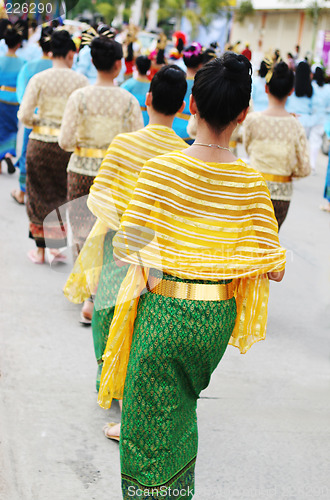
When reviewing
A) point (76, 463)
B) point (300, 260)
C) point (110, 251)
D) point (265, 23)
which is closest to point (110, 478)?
point (76, 463)

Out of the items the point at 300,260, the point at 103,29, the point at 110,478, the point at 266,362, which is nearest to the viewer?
the point at 110,478

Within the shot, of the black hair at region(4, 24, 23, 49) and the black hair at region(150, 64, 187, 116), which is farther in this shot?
the black hair at region(4, 24, 23, 49)

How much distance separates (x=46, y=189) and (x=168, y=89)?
99.0 inches

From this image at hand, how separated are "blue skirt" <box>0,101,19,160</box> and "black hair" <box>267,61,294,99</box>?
4.19 metres

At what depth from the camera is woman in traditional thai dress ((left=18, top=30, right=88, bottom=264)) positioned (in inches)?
196

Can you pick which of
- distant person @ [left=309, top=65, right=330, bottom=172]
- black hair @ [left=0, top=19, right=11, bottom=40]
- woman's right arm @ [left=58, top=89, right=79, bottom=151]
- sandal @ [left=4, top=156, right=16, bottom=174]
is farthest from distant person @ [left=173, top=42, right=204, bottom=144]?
distant person @ [left=309, top=65, right=330, bottom=172]

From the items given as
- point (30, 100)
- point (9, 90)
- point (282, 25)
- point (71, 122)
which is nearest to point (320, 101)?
point (9, 90)

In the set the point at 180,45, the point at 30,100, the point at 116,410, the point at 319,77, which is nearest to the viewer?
the point at 116,410

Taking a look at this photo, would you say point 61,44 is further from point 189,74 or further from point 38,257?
point 189,74

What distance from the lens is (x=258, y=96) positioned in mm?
10234

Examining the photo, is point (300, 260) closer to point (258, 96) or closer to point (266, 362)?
point (266, 362)

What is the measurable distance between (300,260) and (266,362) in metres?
2.60

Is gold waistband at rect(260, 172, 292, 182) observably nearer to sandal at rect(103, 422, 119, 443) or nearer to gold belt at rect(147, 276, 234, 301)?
sandal at rect(103, 422, 119, 443)

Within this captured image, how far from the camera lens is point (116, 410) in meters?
3.45
